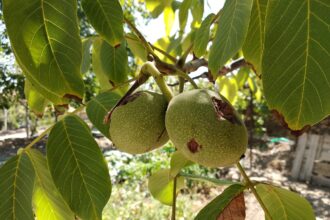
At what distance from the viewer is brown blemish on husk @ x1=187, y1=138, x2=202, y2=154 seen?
0.81 metres

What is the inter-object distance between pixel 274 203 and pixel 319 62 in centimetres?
58

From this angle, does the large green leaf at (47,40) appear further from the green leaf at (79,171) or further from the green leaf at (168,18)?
the green leaf at (168,18)

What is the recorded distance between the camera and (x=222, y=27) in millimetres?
825

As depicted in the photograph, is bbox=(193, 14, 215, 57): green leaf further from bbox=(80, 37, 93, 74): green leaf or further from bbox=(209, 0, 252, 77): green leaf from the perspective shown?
bbox=(80, 37, 93, 74): green leaf

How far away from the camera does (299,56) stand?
24.8 inches

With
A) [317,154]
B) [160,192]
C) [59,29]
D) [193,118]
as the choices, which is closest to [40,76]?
[59,29]

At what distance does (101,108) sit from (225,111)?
17.2 inches

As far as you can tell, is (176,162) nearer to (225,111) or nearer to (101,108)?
(101,108)

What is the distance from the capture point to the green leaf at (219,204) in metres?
0.95

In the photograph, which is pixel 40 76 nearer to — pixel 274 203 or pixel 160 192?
pixel 274 203

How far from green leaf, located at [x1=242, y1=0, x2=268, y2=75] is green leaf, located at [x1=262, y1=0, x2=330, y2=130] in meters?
0.25

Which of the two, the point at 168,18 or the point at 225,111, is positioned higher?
the point at 168,18

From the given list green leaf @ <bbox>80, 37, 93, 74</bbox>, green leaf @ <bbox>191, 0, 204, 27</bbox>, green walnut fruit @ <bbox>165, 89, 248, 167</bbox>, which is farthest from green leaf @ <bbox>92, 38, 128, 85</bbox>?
green walnut fruit @ <bbox>165, 89, 248, 167</bbox>

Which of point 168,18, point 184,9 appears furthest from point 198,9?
point 168,18
